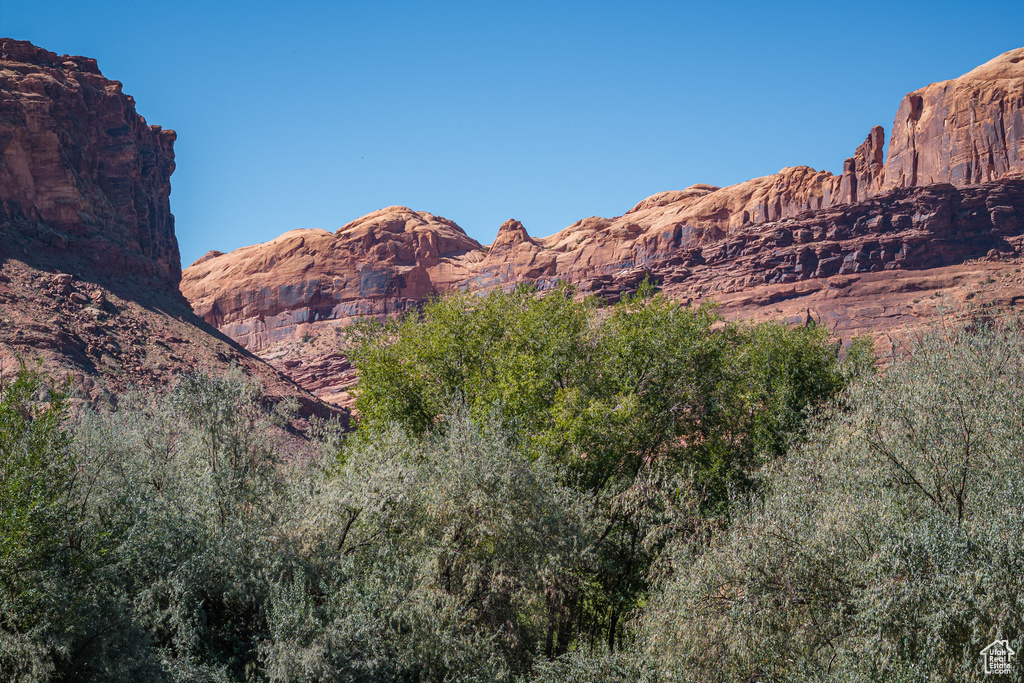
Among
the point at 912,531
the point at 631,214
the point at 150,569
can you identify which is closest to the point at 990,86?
the point at 631,214

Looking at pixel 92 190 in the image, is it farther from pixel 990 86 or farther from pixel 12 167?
pixel 990 86

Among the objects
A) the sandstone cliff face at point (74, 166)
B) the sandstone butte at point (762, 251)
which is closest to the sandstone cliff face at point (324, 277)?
the sandstone butte at point (762, 251)

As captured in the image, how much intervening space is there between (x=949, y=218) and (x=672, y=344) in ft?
298

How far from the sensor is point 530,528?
1808cm

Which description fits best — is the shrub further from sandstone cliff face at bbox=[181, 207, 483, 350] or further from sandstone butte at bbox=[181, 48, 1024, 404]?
sandstone cliff face at bbox=[181, 207, 483, 350]

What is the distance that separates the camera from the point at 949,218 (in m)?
96.9

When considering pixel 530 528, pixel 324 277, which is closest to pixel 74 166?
pixel 324 277

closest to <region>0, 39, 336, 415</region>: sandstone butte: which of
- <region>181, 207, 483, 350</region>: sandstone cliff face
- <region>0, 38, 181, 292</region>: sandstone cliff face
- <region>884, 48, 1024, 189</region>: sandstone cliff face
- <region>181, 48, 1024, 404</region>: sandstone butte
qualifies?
<region>0, 38, 181, 292</region>: sandstone cliff face

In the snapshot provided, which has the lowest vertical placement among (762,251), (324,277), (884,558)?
(884,558)

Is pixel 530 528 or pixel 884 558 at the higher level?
pixel 884 558

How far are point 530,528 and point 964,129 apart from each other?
114 meters
